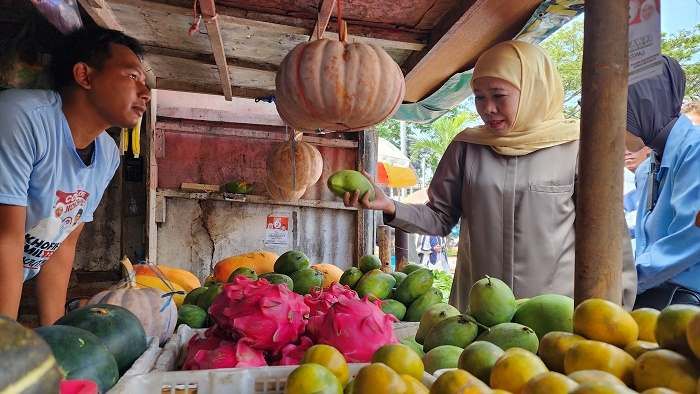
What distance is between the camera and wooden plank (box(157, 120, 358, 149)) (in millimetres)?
5949

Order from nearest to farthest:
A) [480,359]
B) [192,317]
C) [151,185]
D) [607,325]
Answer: [607,325]
[480,359]
[192,317]
[151,185]

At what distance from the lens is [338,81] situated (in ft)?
9.32

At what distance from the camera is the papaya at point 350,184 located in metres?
2.61

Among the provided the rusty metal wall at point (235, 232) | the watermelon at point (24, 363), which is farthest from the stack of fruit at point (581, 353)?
the rusty metal wall at point (235, 232)

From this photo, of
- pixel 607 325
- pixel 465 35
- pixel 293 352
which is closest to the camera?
pixel 607 325

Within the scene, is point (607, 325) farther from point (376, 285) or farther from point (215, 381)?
point (376, 285)

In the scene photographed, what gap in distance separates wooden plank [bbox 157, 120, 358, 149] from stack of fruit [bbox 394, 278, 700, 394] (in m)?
4.88

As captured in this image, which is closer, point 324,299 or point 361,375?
point 361,375

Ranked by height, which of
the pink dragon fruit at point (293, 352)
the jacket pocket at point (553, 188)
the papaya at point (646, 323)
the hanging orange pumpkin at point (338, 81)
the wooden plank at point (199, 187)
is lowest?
the pink dragon fruit at point (293, 352)

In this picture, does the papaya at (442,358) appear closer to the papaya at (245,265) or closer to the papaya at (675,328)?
the papaya at (675,328)

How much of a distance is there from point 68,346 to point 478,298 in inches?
45.9

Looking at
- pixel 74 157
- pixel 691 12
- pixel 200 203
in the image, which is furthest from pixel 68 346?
pixel 691 12

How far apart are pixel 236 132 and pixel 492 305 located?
16.6 ft

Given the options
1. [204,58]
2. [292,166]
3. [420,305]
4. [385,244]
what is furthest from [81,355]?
[385,244]
